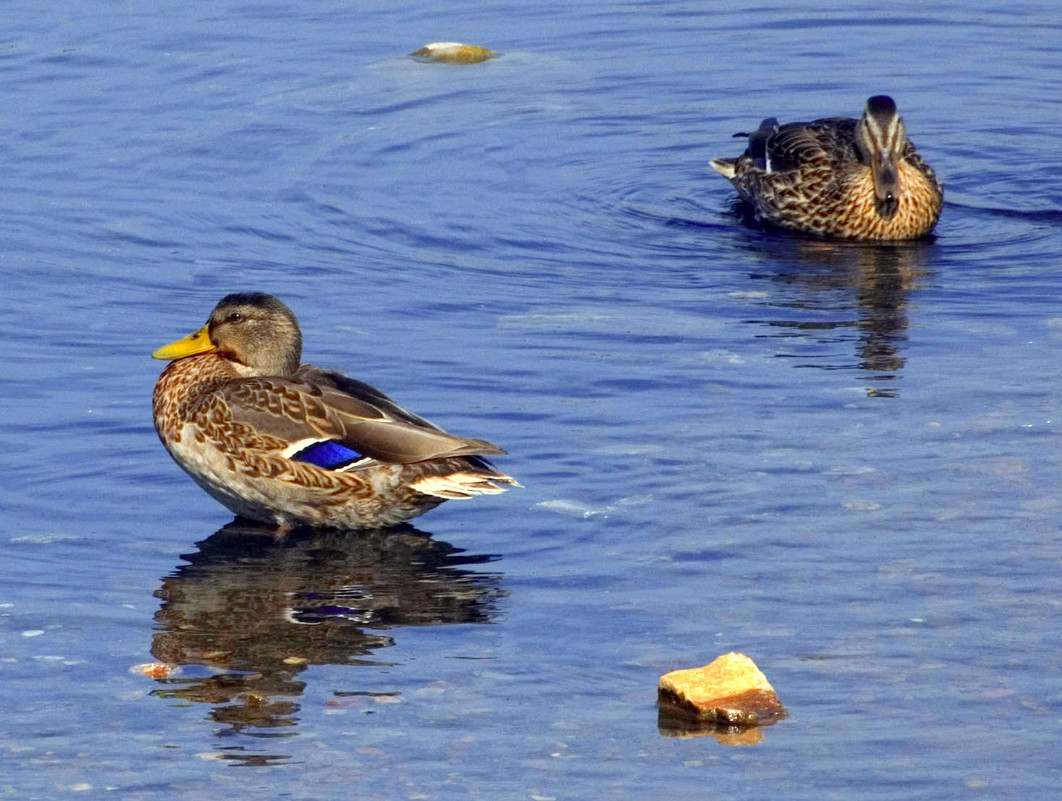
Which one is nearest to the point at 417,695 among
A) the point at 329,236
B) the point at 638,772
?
the point at 638,772

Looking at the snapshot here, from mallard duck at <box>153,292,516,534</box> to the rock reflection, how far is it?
102 inches

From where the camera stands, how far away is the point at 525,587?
7559mm

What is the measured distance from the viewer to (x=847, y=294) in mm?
11984

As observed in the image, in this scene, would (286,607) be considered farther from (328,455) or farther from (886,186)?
(886,186)

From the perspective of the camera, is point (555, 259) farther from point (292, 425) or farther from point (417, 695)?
point (417, 695)

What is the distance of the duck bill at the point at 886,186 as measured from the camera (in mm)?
13109

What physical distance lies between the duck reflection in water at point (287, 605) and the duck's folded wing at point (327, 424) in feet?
1.31

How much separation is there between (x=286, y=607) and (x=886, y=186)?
6.89 meters

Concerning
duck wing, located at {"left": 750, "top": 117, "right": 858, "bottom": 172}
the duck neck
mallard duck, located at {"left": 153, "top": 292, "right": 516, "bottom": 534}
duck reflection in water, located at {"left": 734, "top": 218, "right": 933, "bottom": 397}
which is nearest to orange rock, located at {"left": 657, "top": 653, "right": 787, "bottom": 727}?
mallard duck, located at {"left": 153, "top": 292, "right": 516, "bottom": 534}

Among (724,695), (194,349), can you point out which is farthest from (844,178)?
(724,695)

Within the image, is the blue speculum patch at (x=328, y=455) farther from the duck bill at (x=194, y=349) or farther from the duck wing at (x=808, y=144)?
the duck wing at (x=808, y=144)

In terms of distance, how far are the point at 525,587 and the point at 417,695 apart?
3.72 feet

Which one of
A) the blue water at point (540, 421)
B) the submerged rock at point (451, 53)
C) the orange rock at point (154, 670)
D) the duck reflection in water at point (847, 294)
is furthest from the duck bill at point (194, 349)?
the submerged rock at point (451, 53)

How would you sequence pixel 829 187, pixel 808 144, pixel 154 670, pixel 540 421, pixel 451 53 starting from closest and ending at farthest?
1. pixel 154 670
2. pixel 540 421
3. pixel 829 187
4. pixel 808 144
5. pixel 451 53
